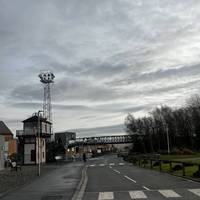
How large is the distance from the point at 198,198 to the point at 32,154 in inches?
3182

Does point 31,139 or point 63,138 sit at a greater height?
point 63,138

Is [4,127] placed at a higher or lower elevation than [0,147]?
higher

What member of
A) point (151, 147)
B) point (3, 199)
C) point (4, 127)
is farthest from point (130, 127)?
point (3, 199)

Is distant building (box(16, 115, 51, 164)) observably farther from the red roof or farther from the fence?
the fence

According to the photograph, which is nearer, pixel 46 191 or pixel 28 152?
pixel 46 191

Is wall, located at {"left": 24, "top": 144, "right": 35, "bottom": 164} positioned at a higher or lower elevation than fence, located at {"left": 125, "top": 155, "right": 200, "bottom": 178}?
higher

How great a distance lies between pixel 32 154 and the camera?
306ft

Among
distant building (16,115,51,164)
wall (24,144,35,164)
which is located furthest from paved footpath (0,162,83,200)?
wall (24,144,35,164)

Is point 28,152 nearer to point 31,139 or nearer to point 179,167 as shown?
point 31,139

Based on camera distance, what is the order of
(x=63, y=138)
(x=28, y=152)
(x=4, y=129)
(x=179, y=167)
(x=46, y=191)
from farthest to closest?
(x=4, y=129) < (x=63, y=138) < (x=28, y=152) < (x=179, y=167) < (x=46, y=191)

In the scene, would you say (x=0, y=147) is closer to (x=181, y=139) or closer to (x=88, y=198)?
(x=88, y=198)

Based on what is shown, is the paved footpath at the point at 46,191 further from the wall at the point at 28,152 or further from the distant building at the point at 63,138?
the distant building at the point at 63,138

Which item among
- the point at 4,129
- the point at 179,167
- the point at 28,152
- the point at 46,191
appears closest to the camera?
the point at 46,191

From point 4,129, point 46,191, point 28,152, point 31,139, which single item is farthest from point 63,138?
point 46,191
